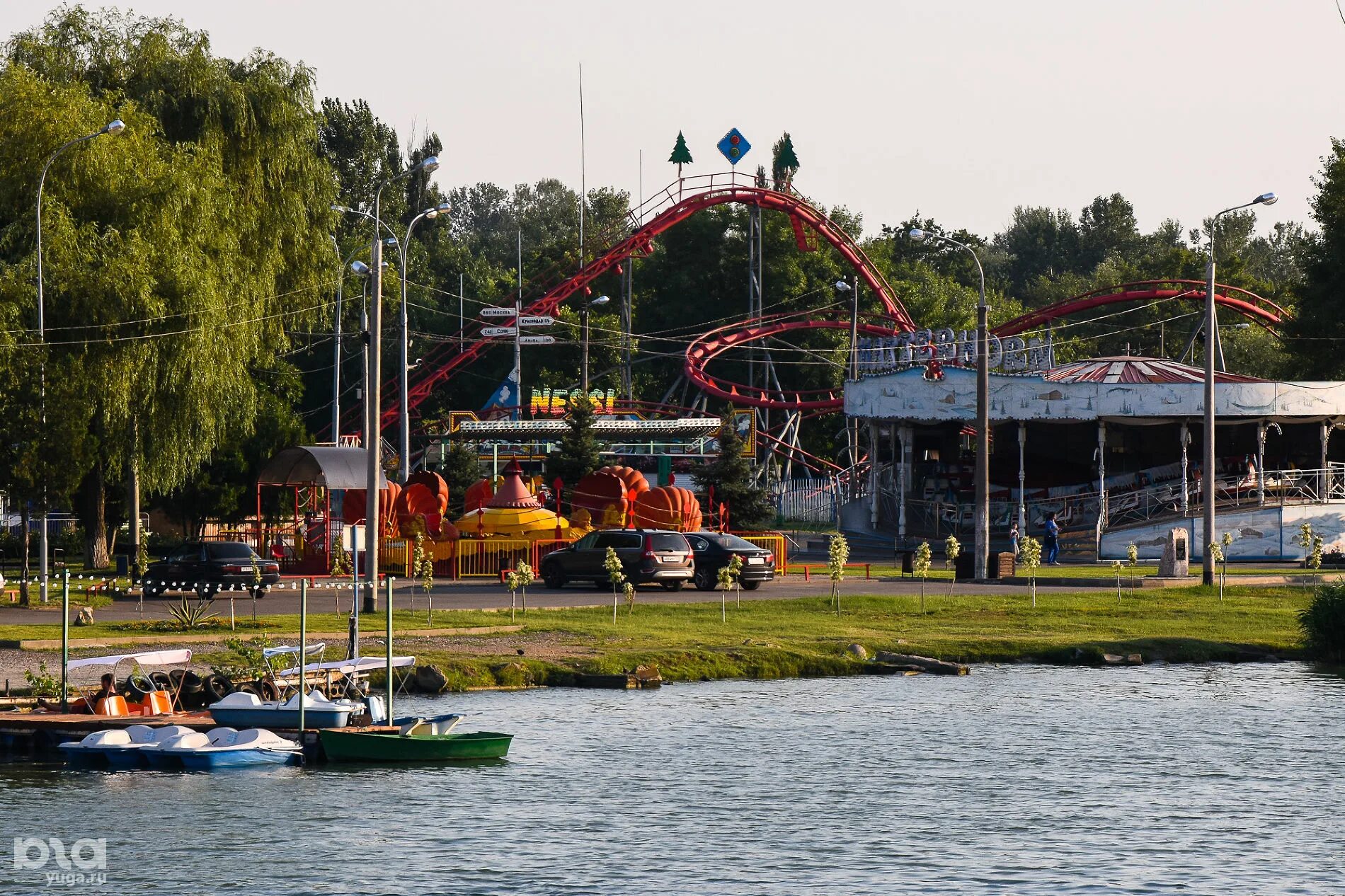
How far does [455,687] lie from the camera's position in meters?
30.2

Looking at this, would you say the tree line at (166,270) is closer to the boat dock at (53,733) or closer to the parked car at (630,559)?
the parked car at (630,559)

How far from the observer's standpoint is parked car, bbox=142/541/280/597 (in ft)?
137

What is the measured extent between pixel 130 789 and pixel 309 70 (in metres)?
39.9

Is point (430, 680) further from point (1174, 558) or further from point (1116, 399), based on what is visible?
point (1116, 399)

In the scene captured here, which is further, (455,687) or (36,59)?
(36,59)

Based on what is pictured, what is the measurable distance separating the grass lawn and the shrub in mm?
459

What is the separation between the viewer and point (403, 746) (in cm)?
2427

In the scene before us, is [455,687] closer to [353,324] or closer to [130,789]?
[130,789]

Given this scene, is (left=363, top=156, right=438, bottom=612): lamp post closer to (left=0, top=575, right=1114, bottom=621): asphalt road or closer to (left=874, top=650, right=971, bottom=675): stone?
(left=0, top=575, right=1114, bottom=621): asphalt road

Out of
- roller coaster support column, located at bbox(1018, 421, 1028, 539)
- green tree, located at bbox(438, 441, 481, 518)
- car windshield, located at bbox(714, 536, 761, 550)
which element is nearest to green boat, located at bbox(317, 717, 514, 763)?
car windshield, located at bbox(714, 536, 761, 550)

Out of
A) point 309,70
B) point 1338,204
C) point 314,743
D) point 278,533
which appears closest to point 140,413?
point 278,533

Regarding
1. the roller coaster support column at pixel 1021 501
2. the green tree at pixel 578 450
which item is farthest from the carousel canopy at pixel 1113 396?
the green tree at pixel 578 450

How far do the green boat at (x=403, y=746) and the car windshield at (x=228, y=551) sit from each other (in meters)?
18.6

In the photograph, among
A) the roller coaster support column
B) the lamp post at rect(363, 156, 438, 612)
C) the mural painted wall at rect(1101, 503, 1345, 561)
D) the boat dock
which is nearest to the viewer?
the boat dock
